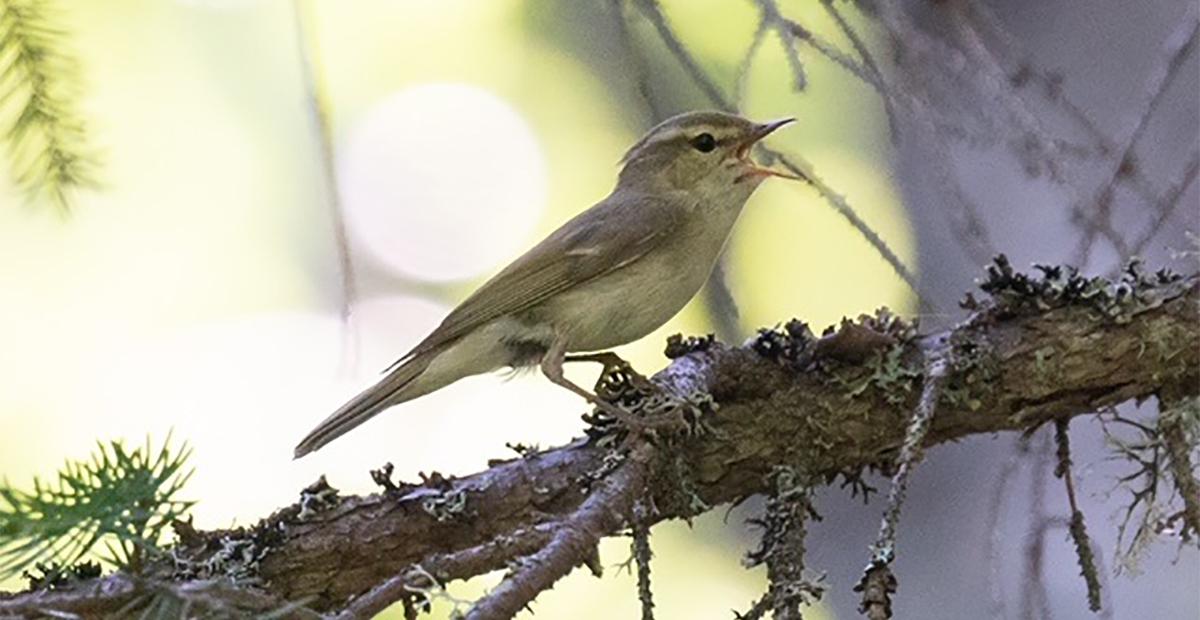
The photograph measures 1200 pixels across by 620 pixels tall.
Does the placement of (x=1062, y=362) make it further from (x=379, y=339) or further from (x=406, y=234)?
(x=406, y=234)

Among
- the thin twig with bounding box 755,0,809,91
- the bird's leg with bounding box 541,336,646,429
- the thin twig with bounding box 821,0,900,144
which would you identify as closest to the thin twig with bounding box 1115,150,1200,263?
the thin twig with bounding box 821,0,900,144

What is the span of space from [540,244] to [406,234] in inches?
30.8

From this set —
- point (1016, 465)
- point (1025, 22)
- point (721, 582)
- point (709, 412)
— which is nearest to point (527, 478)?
point (709, 412)

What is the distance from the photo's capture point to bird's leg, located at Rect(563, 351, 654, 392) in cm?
178

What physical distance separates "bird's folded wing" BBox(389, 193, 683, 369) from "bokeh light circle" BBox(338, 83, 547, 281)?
69cm

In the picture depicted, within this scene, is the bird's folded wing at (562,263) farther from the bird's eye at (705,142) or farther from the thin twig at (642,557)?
the thin twig at (642,557)

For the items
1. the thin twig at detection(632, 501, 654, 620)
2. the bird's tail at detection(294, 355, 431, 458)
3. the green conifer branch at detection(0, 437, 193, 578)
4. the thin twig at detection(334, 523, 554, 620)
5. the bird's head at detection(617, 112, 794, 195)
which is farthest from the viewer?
the bird's head at detection(617, 112, 794, 195)

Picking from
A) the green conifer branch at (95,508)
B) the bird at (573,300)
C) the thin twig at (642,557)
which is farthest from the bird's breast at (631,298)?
the green conifer branch at (95,508)

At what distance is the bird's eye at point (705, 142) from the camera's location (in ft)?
7.77

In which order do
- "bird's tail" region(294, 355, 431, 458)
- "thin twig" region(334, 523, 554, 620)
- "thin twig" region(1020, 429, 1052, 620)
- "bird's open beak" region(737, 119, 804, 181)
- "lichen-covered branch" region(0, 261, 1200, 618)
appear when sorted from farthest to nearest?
"bird's open beak" region(737, 119, 804, 181)
"bird's tail" region(294, 355, 431, 458)
"thin twig" region(1020, 429, 1052, 620)
"lichen-covered branch" region(0, 261, 1200, 618)
"thin twig" region(334, 523, 554, 620)

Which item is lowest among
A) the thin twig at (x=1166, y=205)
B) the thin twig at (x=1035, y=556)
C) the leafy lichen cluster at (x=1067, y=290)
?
the thin twig at (x=1035, y=556)

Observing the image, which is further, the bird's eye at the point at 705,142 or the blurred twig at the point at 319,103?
the bird's eye at the point at 705,142

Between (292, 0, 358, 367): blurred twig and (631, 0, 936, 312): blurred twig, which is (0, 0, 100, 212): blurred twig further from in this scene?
(631, 0, 936, 312): blurred twig

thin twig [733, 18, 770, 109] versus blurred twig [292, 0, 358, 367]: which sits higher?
thin twig [733, 18, 770, 109]
